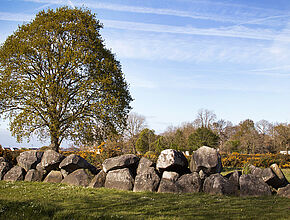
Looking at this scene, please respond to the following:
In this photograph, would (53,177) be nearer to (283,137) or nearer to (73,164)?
(73,164)

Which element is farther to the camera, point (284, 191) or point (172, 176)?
point (172, 176)

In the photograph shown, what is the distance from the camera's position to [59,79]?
1927 cm

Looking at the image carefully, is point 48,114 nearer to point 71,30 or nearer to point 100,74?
point 100,74

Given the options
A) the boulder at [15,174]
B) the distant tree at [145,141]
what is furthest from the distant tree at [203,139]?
the boulder at [15,174]

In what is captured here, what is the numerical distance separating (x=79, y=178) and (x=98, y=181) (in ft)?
4.12

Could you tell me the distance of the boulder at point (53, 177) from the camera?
15.1 m

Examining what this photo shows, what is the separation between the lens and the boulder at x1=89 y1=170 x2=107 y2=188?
13.4 meters

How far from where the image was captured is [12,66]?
760 inches

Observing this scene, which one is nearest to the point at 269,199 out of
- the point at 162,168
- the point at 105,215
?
the point at 162,168

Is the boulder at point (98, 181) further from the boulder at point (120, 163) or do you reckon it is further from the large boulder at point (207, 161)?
the large boulder at point (207, 161)

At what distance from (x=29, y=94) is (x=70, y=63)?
3818mm

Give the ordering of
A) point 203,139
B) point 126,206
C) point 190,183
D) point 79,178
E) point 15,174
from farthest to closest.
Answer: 1. point 203,139
2. point 15,174
3. point 79,178
4. point 190,183
5. point 126,206

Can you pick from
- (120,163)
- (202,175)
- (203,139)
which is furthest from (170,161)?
(203,139)

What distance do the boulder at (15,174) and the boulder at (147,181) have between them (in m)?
7.83
